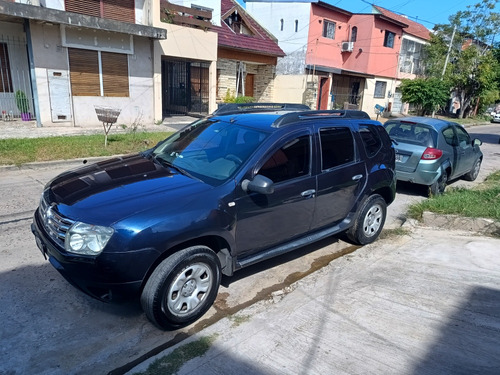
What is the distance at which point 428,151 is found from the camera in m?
7.32

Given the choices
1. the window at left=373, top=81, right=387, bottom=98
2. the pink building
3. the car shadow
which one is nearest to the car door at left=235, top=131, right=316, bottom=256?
the car shadow

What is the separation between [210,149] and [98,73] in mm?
11657

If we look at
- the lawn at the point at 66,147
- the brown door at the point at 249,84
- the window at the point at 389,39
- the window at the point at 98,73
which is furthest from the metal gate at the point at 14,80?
the window at the point at 389,39

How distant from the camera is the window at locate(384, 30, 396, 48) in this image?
93.6ft

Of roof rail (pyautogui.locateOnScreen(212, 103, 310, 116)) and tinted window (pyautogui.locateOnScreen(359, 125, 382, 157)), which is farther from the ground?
roof rail (pyautogui.locateOnScreen(212, 103, 310, 116))

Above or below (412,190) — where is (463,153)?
above

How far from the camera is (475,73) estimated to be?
94.5ft

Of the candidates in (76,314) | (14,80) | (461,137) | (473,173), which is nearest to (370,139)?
(76,314)

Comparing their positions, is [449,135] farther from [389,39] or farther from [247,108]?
[389,39]

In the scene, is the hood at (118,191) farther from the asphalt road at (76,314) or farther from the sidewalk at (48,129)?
the sidewalk at (48,129)

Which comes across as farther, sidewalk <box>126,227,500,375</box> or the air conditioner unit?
the air conditioner unit

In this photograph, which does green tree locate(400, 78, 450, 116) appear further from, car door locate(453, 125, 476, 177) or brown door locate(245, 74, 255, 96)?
car door locate(453, 125, 476, 177)

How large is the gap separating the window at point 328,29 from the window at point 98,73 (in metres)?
15.9

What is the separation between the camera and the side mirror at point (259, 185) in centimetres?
327
